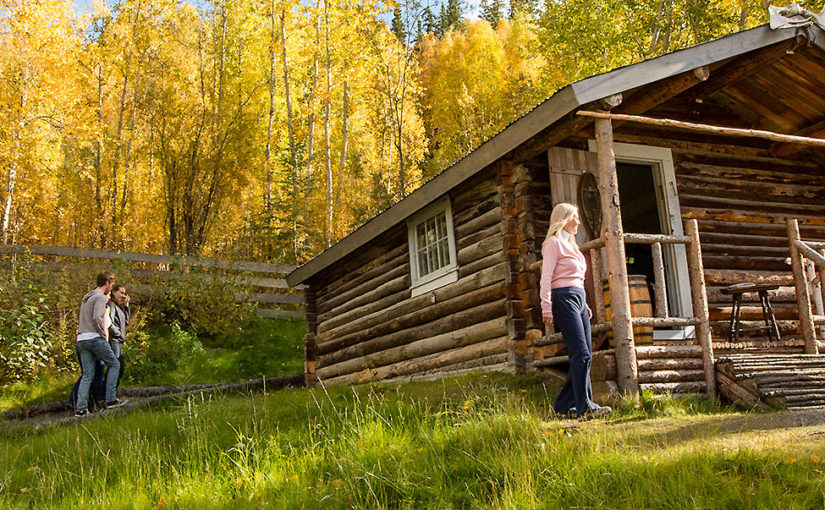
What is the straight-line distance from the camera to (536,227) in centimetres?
957

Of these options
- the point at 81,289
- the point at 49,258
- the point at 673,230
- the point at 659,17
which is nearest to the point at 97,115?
the point at 49,258

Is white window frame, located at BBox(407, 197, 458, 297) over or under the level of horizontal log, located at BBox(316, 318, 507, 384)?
over

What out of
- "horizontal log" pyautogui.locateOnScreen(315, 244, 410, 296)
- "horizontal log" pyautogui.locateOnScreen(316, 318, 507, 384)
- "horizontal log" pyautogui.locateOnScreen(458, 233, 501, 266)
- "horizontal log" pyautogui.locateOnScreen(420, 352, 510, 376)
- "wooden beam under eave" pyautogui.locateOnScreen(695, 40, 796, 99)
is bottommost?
"horizontal log" pyautogui.locateOnScreen(420, 352, 510, 376)

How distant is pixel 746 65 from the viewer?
9.72 meters

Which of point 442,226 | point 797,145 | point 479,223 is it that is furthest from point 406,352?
point 797,145

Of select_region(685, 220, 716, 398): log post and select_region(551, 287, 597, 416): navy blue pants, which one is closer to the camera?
select_region(551, 287, 597, 416): navy blue pants

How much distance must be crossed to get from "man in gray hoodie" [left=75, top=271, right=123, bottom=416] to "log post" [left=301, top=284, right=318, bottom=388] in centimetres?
560

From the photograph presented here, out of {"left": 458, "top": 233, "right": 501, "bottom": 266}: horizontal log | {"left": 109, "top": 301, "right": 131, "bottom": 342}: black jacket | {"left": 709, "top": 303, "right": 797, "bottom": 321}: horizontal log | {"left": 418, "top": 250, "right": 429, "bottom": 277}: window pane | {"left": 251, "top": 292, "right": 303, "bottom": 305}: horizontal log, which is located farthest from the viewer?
{"left": 251, "top": 292, "right": 303, "bottom": 305}: horizontal log

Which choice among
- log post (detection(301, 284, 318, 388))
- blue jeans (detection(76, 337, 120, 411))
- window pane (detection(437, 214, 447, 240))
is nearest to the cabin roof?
window pane (detection(437, 214, 447, 240))

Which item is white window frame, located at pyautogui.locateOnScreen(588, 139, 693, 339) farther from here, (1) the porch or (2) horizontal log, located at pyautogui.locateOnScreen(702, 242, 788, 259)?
(1) the porch

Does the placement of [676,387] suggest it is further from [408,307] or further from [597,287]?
[408,307]

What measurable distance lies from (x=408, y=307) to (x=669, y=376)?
5.16 m

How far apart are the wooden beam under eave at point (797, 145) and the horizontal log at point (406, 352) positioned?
17.2 feet

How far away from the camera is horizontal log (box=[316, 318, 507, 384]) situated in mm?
9961
